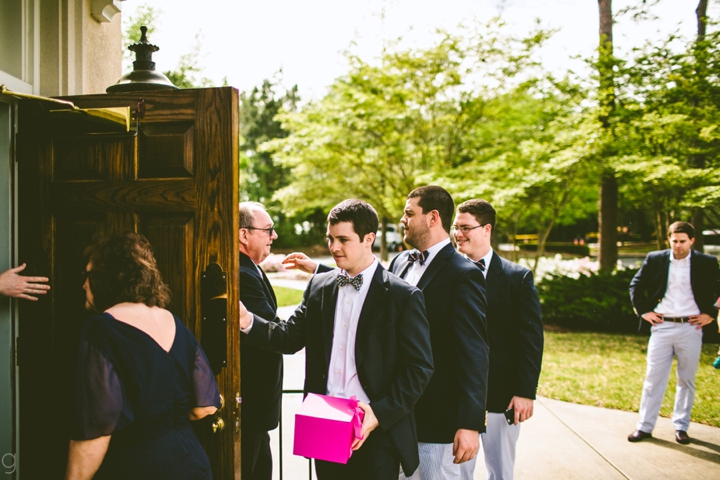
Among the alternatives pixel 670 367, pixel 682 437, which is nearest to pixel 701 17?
pixel 670 367

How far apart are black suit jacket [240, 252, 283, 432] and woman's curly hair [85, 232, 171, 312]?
1.01 metres

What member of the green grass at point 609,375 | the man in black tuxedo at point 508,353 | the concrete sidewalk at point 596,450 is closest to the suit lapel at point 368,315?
the man in black tuxedo at point 508,353

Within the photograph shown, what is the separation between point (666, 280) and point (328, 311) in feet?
14.4

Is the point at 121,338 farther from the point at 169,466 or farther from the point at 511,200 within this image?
the point at 511,200

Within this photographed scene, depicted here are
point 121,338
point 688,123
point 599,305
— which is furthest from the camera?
point 599,305

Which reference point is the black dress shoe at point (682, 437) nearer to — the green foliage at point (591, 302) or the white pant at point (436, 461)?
the white pant at point (436, 461)

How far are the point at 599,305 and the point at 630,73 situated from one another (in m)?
4.64

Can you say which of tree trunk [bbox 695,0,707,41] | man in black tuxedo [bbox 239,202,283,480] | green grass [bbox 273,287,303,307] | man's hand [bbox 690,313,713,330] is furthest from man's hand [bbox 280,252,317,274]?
tree trunk [bbox 695,0,707,41]

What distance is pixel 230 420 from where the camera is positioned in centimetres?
249

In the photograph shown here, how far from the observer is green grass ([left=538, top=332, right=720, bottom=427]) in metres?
6.18

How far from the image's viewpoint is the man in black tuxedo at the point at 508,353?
3.27 metres

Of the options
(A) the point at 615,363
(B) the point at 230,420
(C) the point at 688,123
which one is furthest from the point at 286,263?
(C) the point at 688,123

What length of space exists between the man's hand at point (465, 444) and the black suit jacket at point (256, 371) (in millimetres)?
1283

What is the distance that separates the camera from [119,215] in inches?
102
